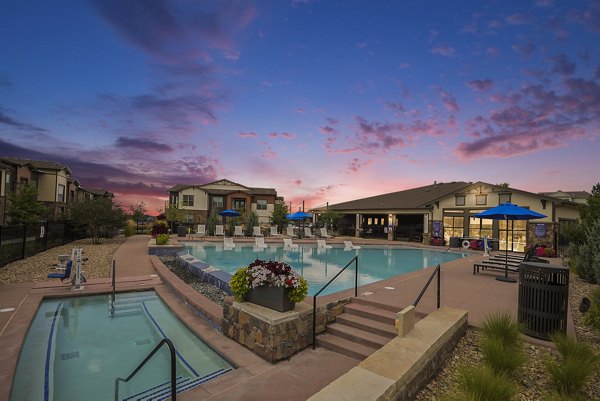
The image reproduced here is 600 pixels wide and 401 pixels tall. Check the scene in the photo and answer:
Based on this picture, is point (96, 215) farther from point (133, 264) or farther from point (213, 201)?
point (213, 201)

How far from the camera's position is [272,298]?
5.14 metres

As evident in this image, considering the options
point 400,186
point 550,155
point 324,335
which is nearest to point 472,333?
point 324,335

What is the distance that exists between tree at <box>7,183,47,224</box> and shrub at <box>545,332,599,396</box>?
28055mm

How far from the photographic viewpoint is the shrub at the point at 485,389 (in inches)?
130

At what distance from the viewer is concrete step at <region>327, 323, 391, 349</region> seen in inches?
199

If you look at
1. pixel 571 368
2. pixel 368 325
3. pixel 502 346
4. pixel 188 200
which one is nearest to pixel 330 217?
pixel 188 200

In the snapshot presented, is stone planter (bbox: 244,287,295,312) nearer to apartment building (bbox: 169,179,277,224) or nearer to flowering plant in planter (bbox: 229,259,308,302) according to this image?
flowering plant in planter (bbox: 229,259,308,302)

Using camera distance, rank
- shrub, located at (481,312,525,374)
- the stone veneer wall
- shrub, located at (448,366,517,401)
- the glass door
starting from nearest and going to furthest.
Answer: shrub, located at (448,366,517,401) < shrub, located at (481,312,525,374) < the stone veneer wall < the glass door

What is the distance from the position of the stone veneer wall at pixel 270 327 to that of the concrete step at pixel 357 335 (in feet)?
0.80

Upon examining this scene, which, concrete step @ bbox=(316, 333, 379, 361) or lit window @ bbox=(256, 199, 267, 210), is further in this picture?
lit window @ bbox=(256, 199, 267, 210)

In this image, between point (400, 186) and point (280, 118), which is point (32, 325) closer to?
point (280, 118)

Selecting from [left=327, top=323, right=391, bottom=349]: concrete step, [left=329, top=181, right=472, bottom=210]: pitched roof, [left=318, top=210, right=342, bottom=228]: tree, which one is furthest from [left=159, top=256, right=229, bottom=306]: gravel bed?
[left=318, top=210, right=342, bottom=228]: tree

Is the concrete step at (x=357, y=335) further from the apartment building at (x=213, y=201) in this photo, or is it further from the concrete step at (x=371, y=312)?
the apartment building at (x=213, y=201)

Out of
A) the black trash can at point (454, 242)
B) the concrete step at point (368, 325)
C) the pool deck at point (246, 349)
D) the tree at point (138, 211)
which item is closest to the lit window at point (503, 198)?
the black trash can at point (454, 242)
